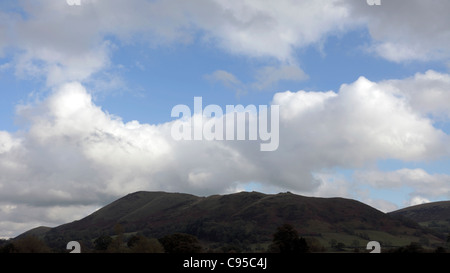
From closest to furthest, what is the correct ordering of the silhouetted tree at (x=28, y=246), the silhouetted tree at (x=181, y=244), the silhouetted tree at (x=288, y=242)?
the silhouetted tree at (x=28, y=246), the silhouetted tree at (x=288, y=242), the silhouetted tree at (x=181, y=244)

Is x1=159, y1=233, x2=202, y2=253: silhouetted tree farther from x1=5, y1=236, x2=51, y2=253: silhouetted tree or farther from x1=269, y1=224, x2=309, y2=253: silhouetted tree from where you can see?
x1=5, y1=236, x2=51, y2=253: silhouetted tree

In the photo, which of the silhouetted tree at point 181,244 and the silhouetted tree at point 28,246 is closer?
the silhouetted tree at point 28,246

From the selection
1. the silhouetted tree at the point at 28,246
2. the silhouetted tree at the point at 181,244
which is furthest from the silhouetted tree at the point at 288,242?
the silhouetted tree at the point at 28,246

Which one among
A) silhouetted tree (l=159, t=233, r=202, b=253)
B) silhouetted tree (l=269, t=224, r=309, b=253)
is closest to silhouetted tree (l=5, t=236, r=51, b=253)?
silhouetted tree (l=159, t=233, r=202, b=253)

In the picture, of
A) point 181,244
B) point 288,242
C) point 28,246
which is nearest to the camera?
point 28,246

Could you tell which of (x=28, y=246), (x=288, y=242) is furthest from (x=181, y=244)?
(x=28, y=246)

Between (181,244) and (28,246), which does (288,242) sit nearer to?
(181,244)

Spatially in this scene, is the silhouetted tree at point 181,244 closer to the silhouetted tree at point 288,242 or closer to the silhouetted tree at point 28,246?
the silhouetted tree at point 288,242

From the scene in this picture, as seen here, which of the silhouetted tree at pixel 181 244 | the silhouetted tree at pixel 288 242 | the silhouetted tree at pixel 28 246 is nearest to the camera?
the silhouetted tree at pixel 28 246

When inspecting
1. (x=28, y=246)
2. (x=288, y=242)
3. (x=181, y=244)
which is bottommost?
(x=28, y=246)
